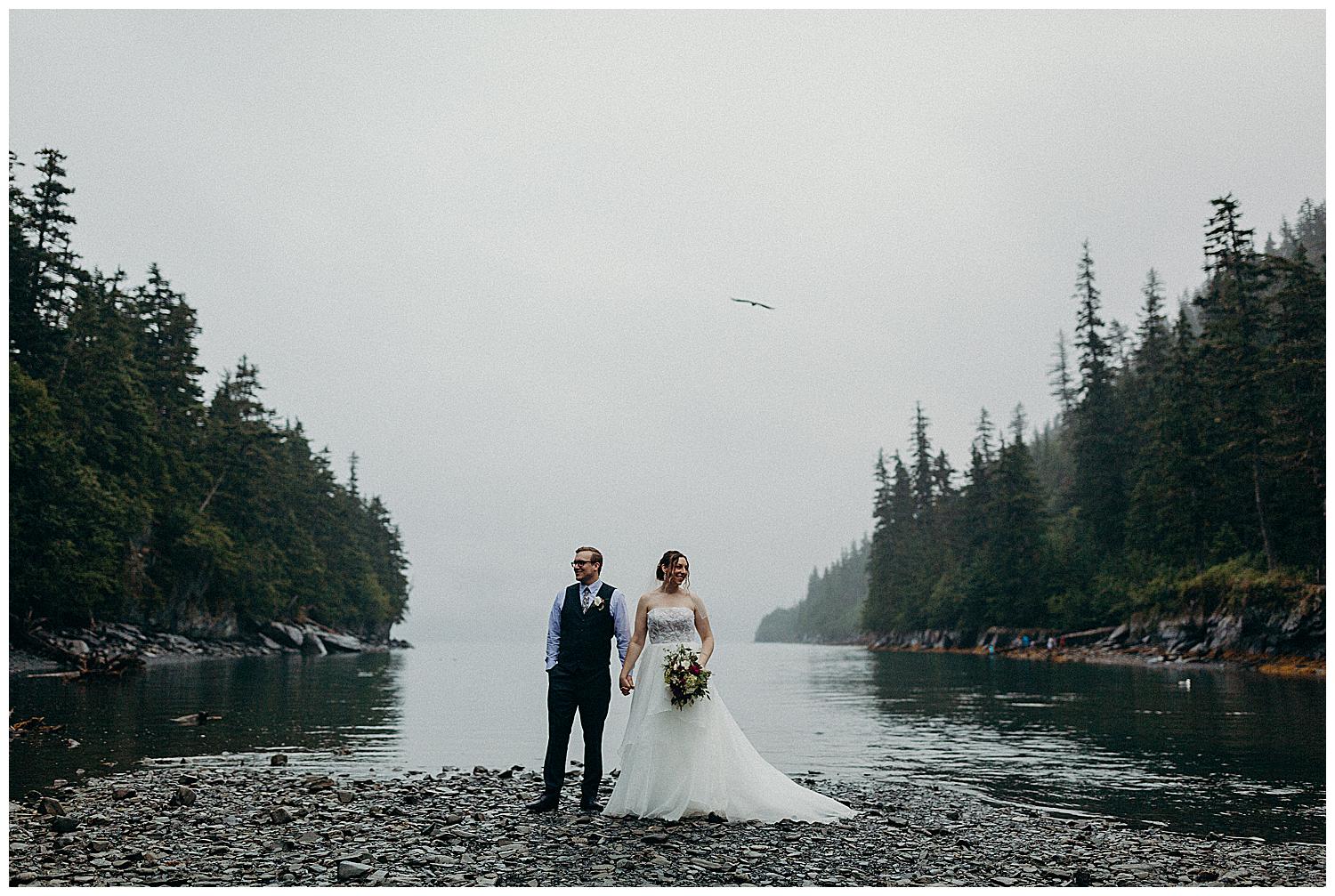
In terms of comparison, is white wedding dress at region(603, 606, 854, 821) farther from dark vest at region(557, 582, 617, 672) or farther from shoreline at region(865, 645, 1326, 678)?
shoreline at region(865, 645, 1326, 678)

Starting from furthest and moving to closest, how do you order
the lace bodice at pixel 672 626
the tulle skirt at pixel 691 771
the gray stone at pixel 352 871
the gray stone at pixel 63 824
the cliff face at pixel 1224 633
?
the cliff face at pixel 1224 633
the lace bodice at pixel 672 626
the tulle skirt at pixel 691 771
the gray stone at pixel 63 824
the gray stone at pixel 352 871

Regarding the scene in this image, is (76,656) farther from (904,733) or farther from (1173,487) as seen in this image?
(1173,487)

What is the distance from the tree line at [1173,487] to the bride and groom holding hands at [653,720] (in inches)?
1702

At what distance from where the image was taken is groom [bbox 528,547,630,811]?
1116 cm

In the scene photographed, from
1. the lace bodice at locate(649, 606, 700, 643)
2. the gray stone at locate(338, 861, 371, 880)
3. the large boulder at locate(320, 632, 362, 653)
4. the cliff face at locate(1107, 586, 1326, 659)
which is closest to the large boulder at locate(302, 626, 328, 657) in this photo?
the large boulder at locate(320, 632, 362, 653)

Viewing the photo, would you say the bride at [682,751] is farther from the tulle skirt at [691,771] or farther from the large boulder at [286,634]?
the large boulder at [286,634]

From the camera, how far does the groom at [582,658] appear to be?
36.6 feet

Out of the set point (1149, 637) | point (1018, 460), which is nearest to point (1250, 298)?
point (1149, 637)

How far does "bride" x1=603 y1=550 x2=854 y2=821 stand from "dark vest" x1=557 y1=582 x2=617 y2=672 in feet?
1.22

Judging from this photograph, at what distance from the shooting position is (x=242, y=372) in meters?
81.8

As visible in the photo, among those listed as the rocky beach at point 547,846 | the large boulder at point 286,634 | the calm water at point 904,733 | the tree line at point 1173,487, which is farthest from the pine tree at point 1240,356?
the large boulder at point 286,634

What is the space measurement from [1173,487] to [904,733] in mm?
44019

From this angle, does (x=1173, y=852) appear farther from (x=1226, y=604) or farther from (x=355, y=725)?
(x=1226, y=604)

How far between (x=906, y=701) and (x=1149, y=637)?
111ft
